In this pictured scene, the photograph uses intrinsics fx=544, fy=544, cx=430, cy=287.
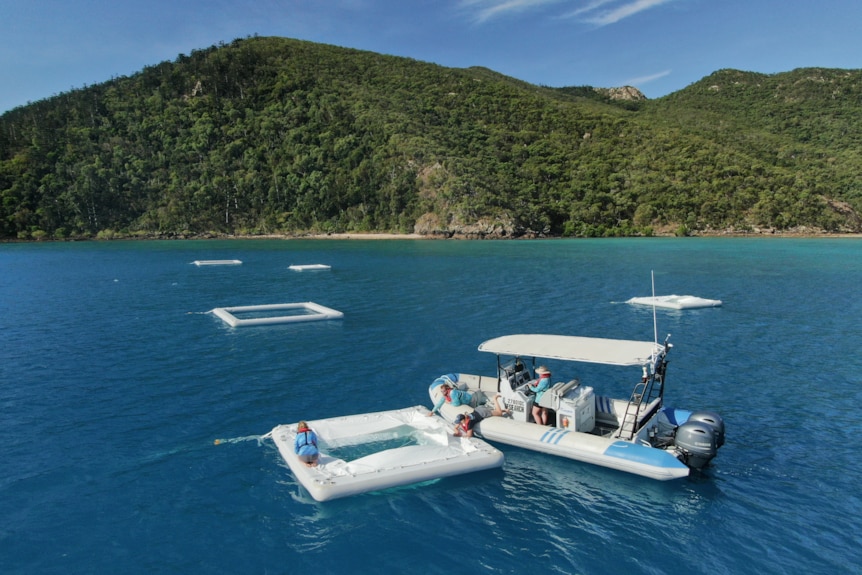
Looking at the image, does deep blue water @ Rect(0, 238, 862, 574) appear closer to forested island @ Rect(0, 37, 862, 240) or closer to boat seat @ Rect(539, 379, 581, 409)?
boat seat @ Rect(539, 379, 581, 409)

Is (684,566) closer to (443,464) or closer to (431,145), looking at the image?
(443,464)

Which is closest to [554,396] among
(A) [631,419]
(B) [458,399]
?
(A) [631,419]

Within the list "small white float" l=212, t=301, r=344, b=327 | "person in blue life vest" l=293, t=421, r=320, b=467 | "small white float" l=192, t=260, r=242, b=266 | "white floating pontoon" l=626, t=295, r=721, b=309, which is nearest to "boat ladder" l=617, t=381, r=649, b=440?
"person in blue life vest" l=293, t=421, r=320, b=467

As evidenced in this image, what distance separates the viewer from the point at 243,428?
1773cm

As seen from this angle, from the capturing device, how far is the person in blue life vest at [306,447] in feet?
46.0

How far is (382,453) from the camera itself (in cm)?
1446

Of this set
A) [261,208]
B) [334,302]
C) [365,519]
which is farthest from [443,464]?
[261,208]

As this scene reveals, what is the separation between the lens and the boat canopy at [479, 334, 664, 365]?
1590 centimetres

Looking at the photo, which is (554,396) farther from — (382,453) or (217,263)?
(217,263)

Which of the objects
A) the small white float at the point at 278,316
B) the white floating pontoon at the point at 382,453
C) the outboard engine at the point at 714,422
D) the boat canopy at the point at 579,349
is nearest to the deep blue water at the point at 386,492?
the white floating pontoon at the point at 382,453

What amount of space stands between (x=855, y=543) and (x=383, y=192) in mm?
148110

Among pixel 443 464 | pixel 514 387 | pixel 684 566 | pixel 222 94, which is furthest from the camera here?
pixel 222 94

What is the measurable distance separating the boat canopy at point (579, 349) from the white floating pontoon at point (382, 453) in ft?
10.9

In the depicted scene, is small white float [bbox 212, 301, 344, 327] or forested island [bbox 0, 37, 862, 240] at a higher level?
forested island [bbox 0, 37, 862, 240]
